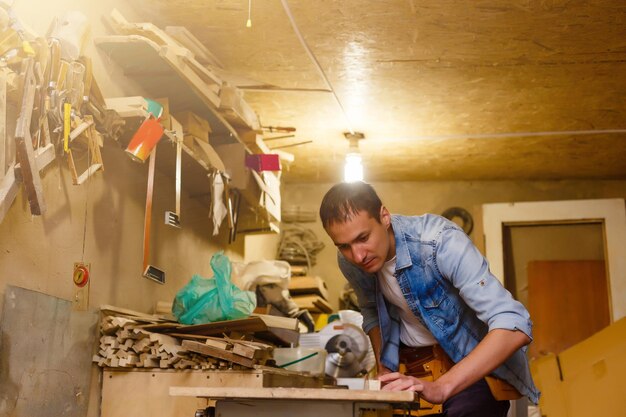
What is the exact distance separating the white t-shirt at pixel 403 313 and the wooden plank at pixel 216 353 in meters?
0.64

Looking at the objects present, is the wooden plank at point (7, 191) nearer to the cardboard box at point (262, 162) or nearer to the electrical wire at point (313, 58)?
the electrical wire at point (313, 58)

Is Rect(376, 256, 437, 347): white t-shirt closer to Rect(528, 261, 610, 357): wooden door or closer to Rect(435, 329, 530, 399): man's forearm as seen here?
Rect(435, 329, 530, 399): man's forearm

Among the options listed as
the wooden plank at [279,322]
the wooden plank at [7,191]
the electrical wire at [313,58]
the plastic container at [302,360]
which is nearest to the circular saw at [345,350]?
the plastic container at [302,360]

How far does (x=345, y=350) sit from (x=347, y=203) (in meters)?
2.18

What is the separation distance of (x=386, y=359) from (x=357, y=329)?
194 cm

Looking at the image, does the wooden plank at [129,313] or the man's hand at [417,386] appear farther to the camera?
the wooden plank at [129,313]

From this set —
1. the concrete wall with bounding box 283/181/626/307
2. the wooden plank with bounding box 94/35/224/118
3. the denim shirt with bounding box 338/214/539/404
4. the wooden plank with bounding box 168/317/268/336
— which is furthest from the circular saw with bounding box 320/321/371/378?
the denim shirt with bounding box 338/214/539/404

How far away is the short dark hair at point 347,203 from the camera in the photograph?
2137 millimetres

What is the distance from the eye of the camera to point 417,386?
1.79 meters

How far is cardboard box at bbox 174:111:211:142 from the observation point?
3.26 meters

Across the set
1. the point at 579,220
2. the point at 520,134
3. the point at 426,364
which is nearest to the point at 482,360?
the point at 426,364

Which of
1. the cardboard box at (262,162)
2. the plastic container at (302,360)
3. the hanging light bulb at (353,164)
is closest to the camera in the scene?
the plastic container at (302,360)

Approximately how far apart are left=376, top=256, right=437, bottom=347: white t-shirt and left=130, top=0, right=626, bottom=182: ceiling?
4.51 feet

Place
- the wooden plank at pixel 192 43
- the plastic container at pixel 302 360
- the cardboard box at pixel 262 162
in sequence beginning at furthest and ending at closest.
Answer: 1. the cardboard box at pixel 262 162
2. the plastic container at pixel 302 360
3. the wooden plank at pixel 192 43
